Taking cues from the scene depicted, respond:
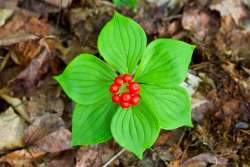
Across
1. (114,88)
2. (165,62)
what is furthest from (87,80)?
(165,62)

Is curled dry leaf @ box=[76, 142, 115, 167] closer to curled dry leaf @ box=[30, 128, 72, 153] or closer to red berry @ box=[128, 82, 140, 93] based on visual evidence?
curled dry leaf @ box=[30, 128, 72, 153]

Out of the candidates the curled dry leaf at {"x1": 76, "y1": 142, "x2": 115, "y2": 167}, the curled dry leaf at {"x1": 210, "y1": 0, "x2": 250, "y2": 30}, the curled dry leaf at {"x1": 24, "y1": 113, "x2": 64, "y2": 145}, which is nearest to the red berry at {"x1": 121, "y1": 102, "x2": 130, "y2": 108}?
the curled dry leaf at {"x1": 76, "y1": 142, "x2": 115, "y2": 167}

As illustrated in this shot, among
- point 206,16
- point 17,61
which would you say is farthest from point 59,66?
point 206,16

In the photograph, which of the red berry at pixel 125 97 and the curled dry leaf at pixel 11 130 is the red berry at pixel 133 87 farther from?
the curled dry leaf at pixel 11 130

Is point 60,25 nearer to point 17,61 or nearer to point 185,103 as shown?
point 17,61

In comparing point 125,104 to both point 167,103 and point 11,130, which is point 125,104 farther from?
point 11,130

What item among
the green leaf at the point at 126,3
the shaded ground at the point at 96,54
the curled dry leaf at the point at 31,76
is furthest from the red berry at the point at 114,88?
the green leaf at the point at 126,3
